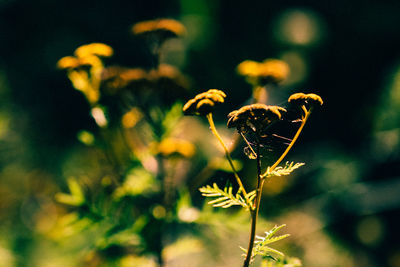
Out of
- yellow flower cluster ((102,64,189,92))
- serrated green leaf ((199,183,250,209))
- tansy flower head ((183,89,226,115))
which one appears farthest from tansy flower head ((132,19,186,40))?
serrated green leaf ((199,183,250,209))

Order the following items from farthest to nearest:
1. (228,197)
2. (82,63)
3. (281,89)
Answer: (281,89)
(82,63)
(228,197)

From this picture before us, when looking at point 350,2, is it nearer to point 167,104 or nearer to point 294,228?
point 294,228

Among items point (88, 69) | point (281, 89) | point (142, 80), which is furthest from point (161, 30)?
point (281, 89)

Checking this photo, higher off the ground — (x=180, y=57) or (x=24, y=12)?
(x=24, y=12)

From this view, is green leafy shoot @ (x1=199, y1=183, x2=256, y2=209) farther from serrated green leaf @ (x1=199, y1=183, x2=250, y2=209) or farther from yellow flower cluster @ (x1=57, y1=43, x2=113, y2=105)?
yellow flower cluster @ (x1=57, y1=43, x2=113, y2=105)

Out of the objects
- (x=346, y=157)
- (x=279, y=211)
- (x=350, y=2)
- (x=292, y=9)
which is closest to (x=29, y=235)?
(x=279, y=211)

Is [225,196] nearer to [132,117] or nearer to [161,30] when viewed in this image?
[132,117]

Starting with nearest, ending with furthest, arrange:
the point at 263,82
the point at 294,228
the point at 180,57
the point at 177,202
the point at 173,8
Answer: the point at 177,202
the point at 263,82
the point at 294,228
the point at 180,57
the point at 173,8
